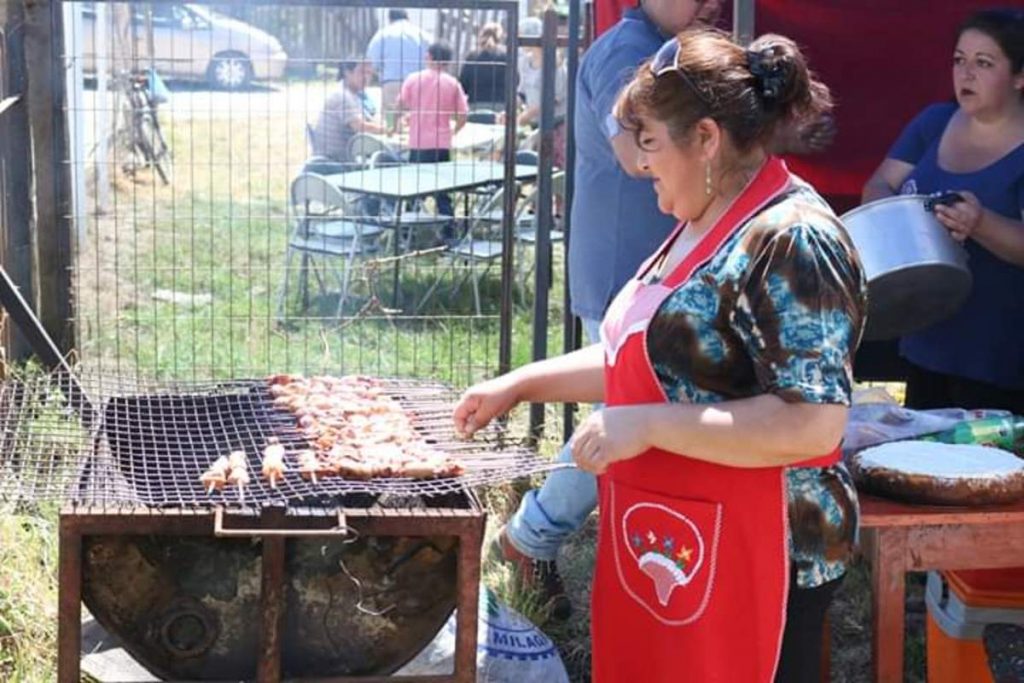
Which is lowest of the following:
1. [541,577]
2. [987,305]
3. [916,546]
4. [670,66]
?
[541,577]

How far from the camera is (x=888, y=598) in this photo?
3203 millimetres

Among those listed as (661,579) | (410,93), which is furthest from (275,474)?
(410,93)

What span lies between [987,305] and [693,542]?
228 centimetres

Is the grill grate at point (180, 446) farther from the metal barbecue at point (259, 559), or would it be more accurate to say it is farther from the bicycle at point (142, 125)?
the bicycle at point (142, 125)

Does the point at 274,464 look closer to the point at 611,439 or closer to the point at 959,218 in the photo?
the point at 611,439

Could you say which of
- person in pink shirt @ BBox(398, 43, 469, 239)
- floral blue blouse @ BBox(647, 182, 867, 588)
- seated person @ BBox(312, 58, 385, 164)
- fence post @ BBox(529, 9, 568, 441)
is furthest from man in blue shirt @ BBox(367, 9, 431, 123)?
floral blue blouse @ BBox(647, 182, 867, 588)

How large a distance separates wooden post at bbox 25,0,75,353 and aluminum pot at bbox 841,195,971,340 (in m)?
3.26

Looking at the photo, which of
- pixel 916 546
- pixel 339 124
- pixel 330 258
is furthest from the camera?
pixel 339 124

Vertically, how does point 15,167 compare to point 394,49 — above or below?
below

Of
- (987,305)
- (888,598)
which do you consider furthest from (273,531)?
(987,305)

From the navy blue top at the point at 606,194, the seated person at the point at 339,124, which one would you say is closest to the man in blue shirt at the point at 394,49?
the seated person at the point at 339,124

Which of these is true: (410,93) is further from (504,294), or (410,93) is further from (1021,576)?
(1021,576)

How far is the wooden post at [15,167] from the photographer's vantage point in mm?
5781

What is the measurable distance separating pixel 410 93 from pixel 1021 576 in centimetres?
704
